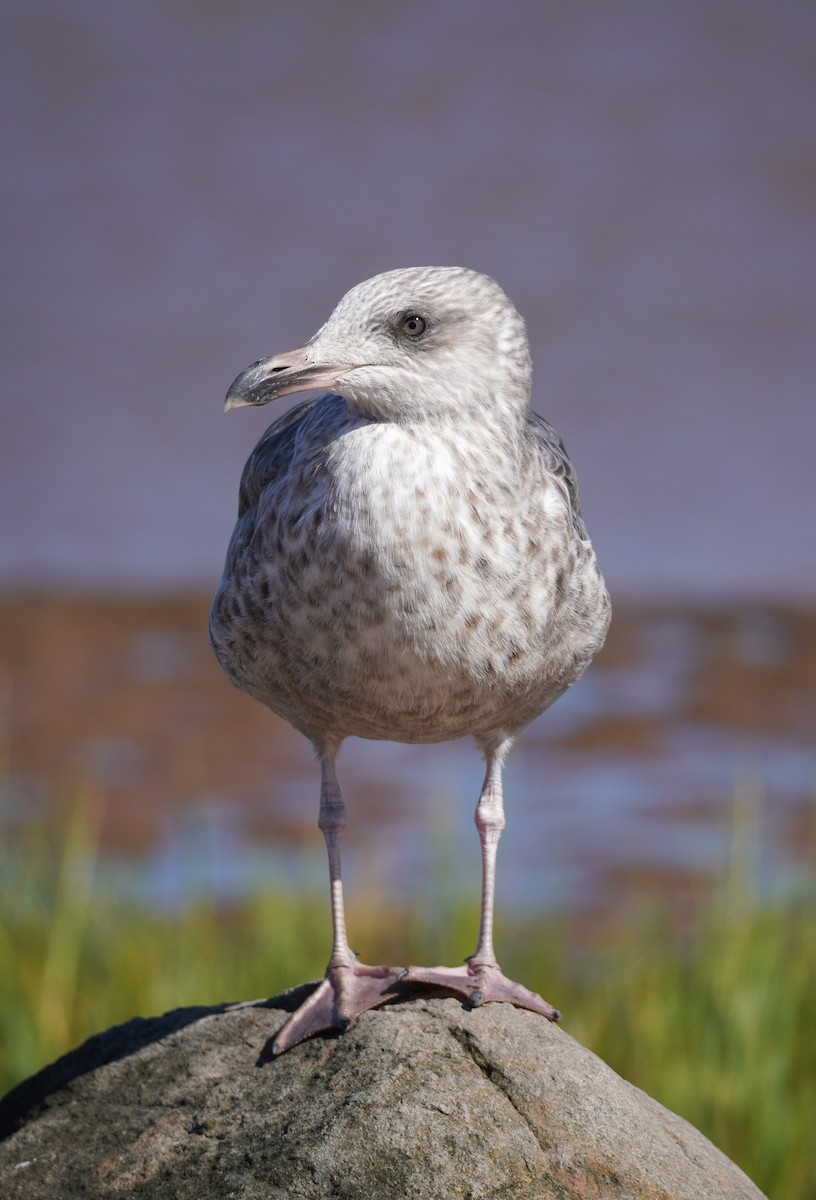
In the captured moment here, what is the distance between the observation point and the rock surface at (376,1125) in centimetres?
363

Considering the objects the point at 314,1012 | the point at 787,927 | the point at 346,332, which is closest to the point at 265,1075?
the point at 314,1012

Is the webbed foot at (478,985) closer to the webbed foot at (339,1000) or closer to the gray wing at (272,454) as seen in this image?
the webbed foot at (339,1000)

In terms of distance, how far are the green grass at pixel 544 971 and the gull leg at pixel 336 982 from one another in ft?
8.11

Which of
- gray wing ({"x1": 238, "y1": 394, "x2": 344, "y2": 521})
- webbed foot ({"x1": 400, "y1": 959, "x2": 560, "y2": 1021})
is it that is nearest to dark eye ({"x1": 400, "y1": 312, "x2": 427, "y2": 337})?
gray wing ({"x1": 238, "y1": 394, "x2": 344, "y2": 521})

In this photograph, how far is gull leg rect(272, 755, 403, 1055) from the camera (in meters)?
4.14

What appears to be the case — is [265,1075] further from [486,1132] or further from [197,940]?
[197,940]

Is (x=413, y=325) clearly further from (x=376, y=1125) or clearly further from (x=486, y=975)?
(x=376, y=1125)

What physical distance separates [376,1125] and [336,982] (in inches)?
25.2

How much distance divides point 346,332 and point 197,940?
14.8ft

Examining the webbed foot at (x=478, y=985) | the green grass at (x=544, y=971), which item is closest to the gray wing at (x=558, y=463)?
the webbed foot at (x=478, y=985)

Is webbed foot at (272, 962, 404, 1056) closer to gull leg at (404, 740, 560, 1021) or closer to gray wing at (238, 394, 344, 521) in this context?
gull leg at (404, 740, 560, 1021)

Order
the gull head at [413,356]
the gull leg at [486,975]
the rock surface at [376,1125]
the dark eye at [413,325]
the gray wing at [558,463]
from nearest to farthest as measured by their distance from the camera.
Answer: the rock surface at [376,1125] < the gull head at [413,356] < the dark eye at [413,325] < the gull leg at [486,975] < the gray wing at [558,463]

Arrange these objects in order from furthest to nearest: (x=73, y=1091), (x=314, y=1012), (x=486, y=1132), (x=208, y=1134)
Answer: (x=73, y=1091), (x=314, y=1012), (x=208, y=1134), (x=486, y=1132)

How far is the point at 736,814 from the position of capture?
7207 millimetres
